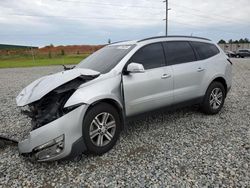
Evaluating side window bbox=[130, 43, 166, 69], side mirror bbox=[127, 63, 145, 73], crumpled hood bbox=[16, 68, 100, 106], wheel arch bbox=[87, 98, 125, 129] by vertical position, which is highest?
side window bbox=[130, 43, 166, 69]

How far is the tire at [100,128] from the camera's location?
293cm

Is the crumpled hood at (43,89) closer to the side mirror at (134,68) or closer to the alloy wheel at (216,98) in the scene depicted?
the side mirror at (134,68)

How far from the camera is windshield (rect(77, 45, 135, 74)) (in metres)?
3.47

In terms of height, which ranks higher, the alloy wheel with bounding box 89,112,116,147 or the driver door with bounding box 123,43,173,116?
the driver door with bounding box 123,43,173,116

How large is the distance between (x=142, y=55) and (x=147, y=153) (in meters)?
→ 1.63

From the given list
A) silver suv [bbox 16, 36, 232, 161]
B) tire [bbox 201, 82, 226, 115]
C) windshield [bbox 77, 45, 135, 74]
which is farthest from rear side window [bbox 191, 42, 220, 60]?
windshield [bbox 77, 45, 135, 74]

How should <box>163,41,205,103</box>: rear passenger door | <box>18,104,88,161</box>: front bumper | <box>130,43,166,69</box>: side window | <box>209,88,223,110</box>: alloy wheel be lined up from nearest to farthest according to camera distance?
<box>18,104,88,161</box>: front bumper → <box>130,43,166,69</box>: side window → <box>163,41,205,103</box>: rear passenger door → <box>209,88,223,110</box>: alloy wheel

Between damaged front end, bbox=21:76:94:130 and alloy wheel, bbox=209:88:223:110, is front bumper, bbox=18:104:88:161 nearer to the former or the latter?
damaged front end, bbox=21:76:94:130

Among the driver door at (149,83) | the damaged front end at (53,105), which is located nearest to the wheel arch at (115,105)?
the driver door at (149,83)

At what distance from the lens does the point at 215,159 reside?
2.95m

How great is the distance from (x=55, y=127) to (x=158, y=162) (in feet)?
4.78

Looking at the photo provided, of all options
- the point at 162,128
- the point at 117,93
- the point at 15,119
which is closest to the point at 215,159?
the point at 162,128

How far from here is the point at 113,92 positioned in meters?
3.16

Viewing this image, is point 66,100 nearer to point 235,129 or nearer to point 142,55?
point 142,55
